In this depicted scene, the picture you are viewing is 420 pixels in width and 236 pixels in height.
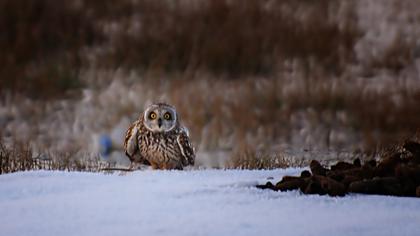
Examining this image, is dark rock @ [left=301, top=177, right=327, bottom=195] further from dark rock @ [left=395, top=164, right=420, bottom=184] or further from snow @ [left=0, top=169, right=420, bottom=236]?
dark rock @ [left=395, top=164, right=420, bottom=184]

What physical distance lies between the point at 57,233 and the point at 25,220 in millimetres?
158

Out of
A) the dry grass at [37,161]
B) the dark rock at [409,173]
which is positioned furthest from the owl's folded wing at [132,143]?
the dark rock at [409,173]

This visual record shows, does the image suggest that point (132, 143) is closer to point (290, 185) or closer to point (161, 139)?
point (161, 139)

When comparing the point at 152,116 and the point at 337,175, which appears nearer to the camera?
the point at 337,175

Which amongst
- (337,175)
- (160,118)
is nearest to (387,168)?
(337,175)

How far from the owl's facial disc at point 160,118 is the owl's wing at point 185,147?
8 centimetres

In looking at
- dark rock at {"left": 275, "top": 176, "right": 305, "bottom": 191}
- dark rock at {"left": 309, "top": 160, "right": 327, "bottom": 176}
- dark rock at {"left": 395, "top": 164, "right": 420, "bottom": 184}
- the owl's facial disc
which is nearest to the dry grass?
the owl's facial disc

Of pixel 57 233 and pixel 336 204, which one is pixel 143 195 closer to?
pixel 57 233

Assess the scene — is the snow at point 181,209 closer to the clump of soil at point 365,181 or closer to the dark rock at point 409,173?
the clump of soil at point 365,181

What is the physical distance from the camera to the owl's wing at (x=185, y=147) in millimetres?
4305

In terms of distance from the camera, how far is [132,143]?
172 inches

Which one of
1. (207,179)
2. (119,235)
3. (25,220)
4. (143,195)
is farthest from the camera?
(207,179)

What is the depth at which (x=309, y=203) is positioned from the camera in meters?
1.96

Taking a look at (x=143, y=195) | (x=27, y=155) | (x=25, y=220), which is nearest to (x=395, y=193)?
(x=143, y=195)
